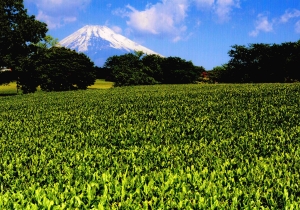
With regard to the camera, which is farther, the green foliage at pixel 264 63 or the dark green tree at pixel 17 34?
the green foliage at pixel 264 63

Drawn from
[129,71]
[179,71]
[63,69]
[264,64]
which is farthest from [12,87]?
[264,64]

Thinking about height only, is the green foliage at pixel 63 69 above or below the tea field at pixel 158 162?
above

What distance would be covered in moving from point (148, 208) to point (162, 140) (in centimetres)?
637

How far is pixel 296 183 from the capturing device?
24.2 ft

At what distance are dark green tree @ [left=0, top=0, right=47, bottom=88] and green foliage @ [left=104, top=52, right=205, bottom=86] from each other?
941 inches

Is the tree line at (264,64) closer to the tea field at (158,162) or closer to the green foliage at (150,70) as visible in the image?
the green foliage at (150,70)

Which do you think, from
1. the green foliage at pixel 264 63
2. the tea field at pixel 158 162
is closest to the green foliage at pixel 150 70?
the green foliage at pixel 264 63

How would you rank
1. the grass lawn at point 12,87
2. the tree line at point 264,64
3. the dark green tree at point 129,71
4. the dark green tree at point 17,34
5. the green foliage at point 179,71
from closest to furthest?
1. the dark green tree at point 17,34
2. the tree line at point 264,64
3. the grass lawn at point 12,87
4. the dark green tree at point 129,71
5. the green foliage at point 179,71

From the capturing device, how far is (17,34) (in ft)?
180

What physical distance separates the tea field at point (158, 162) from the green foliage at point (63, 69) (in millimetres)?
46031

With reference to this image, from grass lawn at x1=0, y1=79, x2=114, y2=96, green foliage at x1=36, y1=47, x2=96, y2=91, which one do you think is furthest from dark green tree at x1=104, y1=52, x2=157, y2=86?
green foliage at x1=36, y1=47, x2=96, y2=91

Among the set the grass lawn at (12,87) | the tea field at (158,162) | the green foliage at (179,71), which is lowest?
the tea field at (158,162)

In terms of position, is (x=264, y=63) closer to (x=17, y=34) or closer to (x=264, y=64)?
(x=264, y=64)

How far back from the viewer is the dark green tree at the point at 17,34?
176ft
